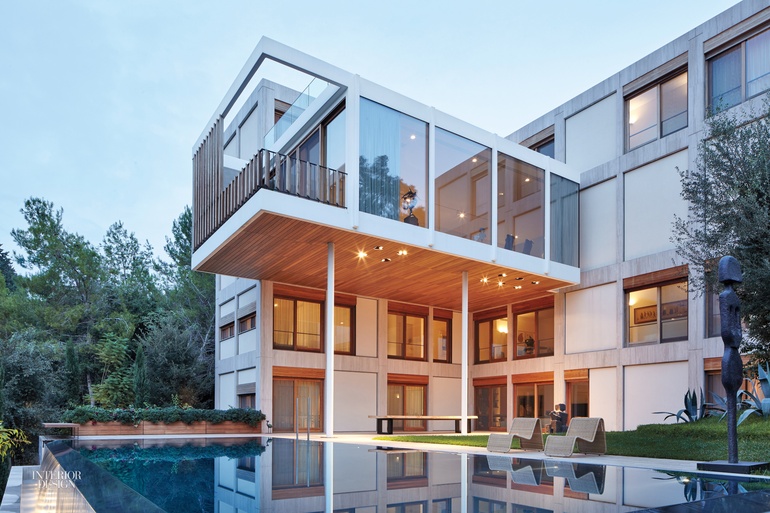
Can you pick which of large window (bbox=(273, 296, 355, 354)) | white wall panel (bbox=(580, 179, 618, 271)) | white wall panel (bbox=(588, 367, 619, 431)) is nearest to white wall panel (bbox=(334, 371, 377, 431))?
large window (bbox=(273, 296, 355, 354))

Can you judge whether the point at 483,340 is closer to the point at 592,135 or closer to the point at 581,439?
the point at 592,135

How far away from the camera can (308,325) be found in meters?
22.0

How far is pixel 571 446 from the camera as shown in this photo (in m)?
10.4

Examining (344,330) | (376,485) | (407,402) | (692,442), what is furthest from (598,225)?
(376,485)

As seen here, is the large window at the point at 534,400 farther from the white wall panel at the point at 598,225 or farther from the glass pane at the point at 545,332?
the white wall panel at the point at 598,225

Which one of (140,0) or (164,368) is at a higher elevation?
(140,0)

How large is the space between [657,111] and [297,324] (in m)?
12.3

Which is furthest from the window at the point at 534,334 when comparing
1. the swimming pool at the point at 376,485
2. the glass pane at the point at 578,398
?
the swimming pool at the point at 376,485

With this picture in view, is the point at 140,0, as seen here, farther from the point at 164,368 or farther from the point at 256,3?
the point at 164,368

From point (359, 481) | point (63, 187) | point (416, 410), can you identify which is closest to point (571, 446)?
point (359, 481)

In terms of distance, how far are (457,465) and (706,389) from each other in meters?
10.4

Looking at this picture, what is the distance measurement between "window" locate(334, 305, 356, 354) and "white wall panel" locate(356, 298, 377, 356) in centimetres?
20

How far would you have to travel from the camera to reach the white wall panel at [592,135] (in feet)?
68.3

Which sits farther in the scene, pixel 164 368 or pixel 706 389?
pixel 164 368
